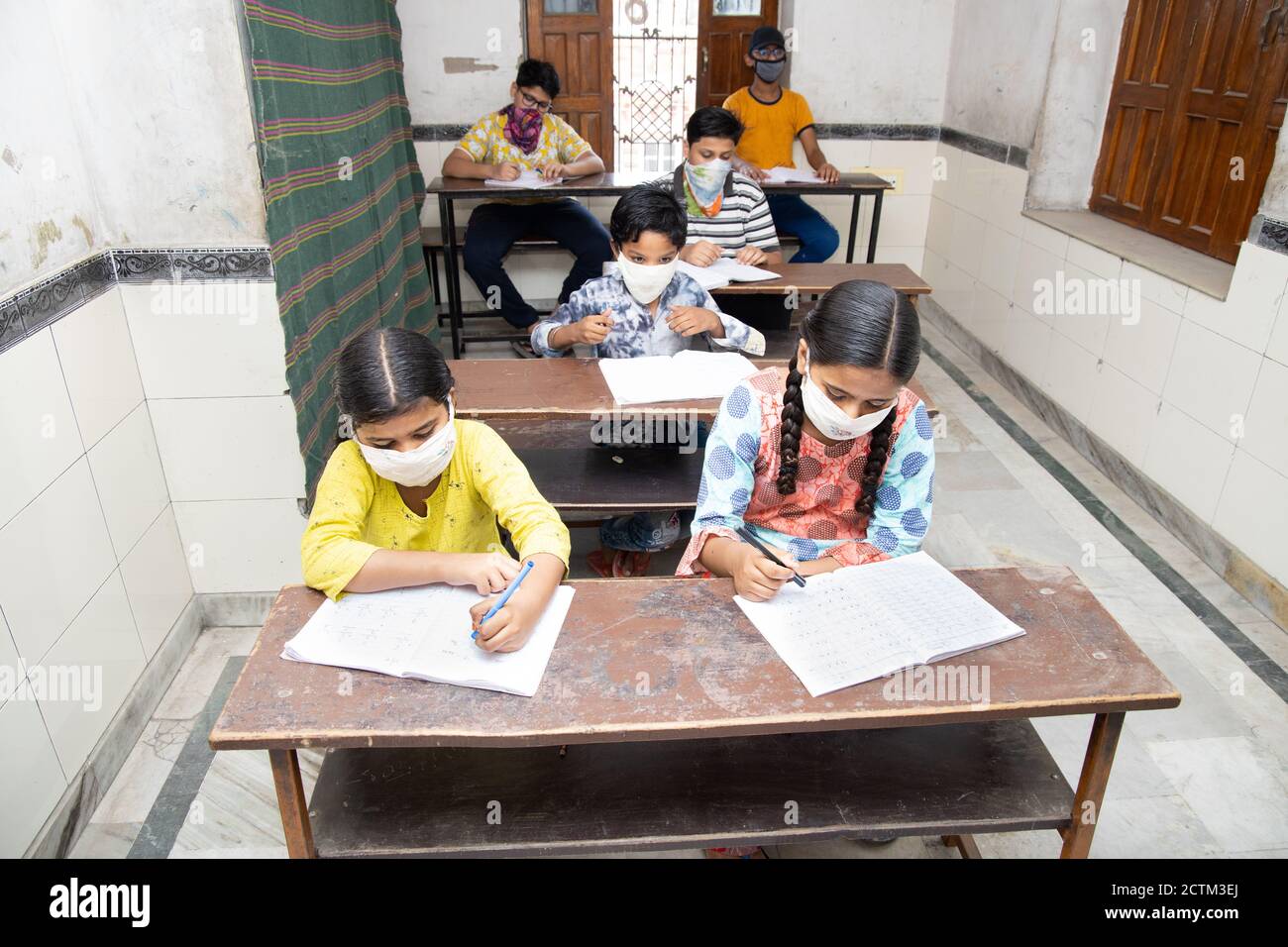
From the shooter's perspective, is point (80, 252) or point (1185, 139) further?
point (1185, 139)

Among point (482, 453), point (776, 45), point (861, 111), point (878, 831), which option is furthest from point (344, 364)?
point (861, 111)

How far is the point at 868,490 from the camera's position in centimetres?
190

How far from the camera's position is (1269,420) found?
2934 millimetres

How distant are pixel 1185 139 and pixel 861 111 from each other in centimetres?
226

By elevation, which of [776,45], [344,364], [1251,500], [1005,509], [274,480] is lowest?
[1005,509]

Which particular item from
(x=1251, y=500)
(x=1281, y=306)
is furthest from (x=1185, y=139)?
(x=1251, y=500)

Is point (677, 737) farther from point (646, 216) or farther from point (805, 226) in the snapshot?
point (805, 226)

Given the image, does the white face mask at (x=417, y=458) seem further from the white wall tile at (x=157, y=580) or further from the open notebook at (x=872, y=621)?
the white wall tile at (x=157, y=580)

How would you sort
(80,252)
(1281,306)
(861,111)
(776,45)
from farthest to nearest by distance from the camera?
(861,111) < (776,45) < (1281,306) < (80,252)

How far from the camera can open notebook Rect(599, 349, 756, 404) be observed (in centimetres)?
245

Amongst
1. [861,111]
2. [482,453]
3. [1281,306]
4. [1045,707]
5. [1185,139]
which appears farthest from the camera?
[861,111]

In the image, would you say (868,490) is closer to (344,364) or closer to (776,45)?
(344,364)

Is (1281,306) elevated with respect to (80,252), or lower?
lower

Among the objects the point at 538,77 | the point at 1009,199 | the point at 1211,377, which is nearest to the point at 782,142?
the point at 1009,199
